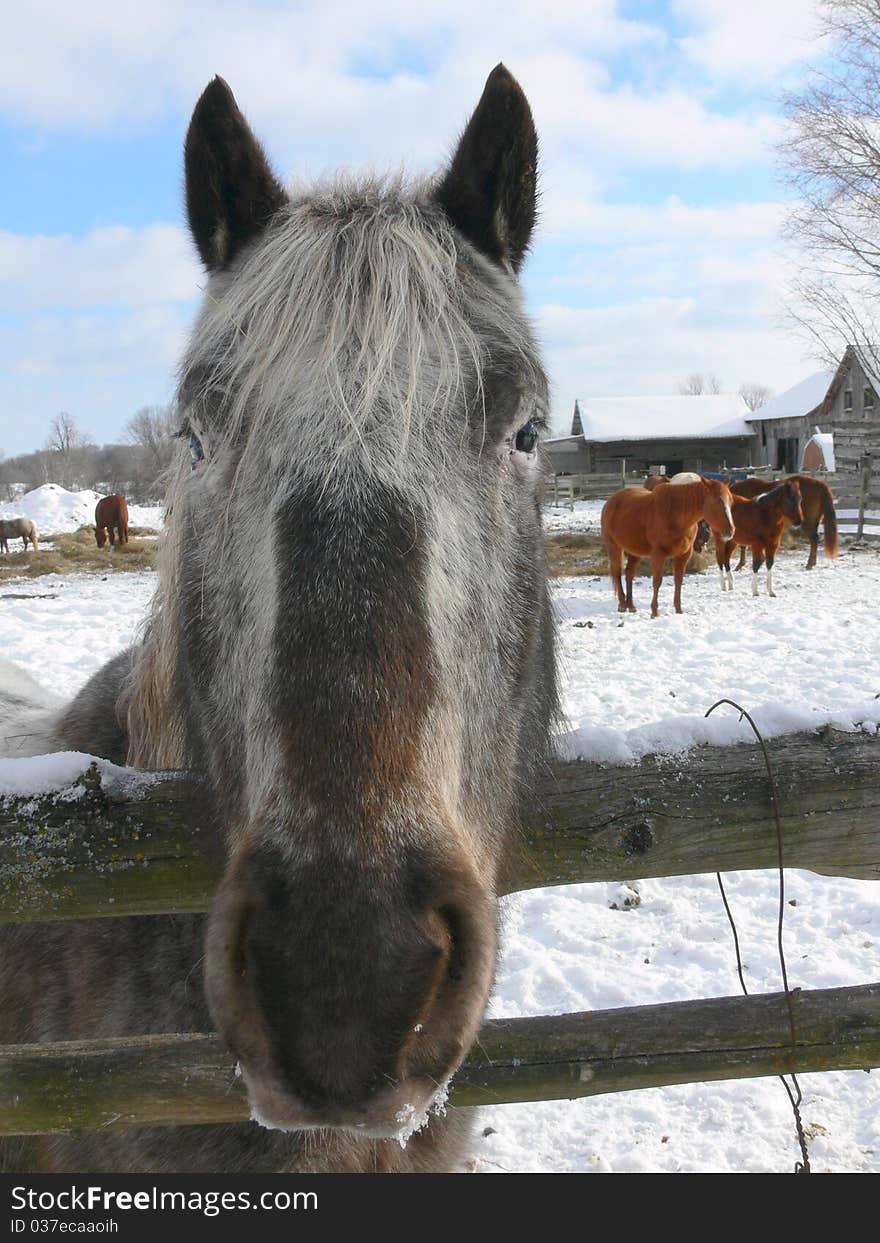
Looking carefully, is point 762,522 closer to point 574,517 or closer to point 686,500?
point 686,500

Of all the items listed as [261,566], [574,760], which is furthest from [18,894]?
[574,760]

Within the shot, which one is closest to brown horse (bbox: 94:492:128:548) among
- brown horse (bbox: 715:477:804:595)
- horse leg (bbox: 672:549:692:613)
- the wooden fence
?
horse leg (bbox: 672:549:692:613)

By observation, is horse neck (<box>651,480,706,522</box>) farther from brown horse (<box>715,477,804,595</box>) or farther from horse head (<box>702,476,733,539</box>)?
brown horse (<box>715,477,804,595</box>)

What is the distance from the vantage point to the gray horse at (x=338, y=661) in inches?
46.8

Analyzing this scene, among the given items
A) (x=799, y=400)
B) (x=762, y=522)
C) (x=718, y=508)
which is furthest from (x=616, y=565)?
(x=799, y=400)

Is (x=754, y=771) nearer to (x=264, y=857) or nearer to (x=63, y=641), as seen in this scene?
(x=264, y=857)

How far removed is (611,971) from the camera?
14.5 feet

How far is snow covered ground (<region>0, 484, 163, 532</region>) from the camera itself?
32938mm

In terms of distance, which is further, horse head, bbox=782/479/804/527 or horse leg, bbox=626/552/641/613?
horse head, bbox=782/479/804/527

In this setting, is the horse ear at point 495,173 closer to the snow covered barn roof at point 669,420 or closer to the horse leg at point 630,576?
the horse leg at point 630,576

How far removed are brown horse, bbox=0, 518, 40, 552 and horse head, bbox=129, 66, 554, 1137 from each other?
87.5 feet

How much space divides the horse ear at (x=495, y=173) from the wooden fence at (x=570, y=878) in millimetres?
1474

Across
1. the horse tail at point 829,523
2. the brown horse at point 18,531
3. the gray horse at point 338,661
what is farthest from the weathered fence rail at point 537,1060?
the brown horse at point 18,531
